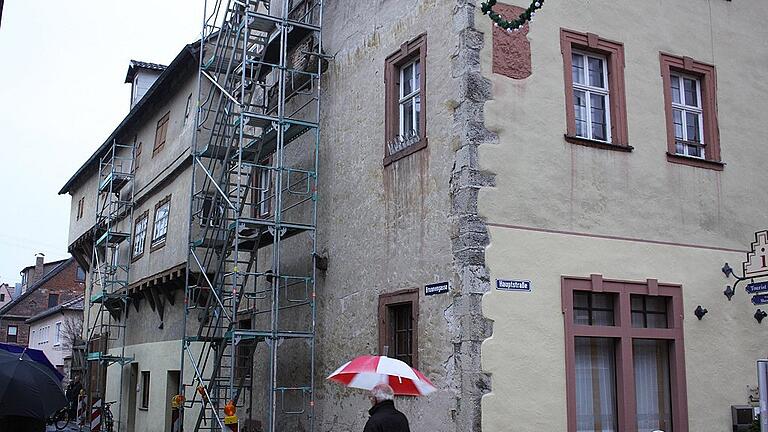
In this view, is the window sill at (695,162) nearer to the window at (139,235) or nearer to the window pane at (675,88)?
the window pane at (675,88)

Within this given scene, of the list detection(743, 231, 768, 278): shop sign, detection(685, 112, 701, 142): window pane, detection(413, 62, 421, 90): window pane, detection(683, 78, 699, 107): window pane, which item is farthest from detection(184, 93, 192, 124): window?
detection(743, 231, 768, 278): shop sign

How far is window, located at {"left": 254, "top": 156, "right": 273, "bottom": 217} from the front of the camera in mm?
17547

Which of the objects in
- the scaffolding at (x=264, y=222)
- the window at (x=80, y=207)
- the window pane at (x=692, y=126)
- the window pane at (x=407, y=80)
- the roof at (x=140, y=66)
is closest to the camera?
the window pane at (x=407, y=80)

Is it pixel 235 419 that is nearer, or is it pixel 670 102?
pixel 670 102

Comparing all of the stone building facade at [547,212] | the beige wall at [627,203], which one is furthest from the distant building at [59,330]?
the beige wall at [627,203]

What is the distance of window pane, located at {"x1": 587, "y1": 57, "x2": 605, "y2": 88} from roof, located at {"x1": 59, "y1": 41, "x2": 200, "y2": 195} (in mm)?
10217

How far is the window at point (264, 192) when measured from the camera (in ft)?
57.6

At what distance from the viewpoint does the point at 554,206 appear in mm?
11688

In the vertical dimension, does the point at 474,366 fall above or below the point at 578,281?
below

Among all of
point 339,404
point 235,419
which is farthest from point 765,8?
point 235,419

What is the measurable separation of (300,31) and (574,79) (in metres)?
5.96

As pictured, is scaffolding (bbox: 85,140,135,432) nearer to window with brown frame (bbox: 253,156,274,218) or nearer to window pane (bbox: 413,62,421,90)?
window with brown frame (bbox: 253,156,274,218)

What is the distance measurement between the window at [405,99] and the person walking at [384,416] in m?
4.86

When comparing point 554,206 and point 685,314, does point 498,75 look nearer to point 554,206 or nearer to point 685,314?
point 554,206
